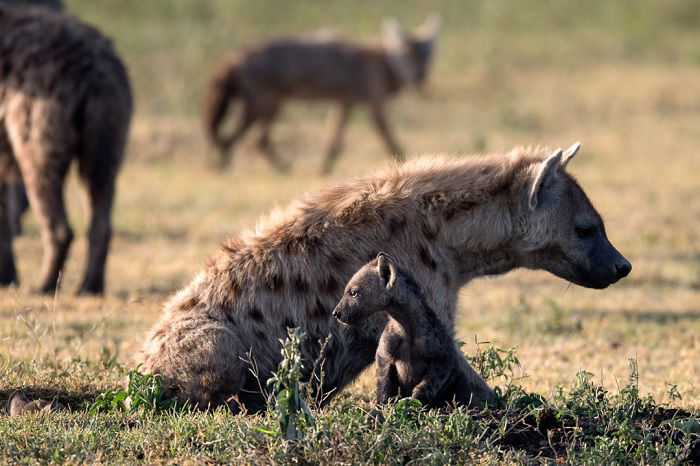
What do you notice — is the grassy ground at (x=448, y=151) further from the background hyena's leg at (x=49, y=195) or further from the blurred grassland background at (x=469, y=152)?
the background hyena's leg at (x=49, y=195)

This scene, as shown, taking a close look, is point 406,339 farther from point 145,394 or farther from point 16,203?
point 16,203

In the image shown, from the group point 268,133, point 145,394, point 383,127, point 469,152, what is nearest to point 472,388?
point 145,394

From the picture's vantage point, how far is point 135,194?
13547 millimetres

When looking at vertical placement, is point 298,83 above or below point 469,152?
above

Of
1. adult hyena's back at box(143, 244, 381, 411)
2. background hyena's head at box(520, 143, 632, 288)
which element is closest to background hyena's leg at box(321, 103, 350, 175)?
background hyena's head at box(520, 143, 632, 288)

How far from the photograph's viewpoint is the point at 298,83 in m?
16.1

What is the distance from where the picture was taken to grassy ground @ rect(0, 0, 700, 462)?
4.49 metres

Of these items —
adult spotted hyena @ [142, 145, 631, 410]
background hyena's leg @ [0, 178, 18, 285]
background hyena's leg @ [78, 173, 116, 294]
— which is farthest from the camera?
background hyena's leg @ [0, 178, 18, 285]

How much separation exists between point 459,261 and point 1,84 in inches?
169

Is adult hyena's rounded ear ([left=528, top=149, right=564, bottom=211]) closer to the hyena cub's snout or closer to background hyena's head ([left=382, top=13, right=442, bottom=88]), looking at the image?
the hyena cub's snout

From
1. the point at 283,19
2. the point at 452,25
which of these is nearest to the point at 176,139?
the point at 283,19

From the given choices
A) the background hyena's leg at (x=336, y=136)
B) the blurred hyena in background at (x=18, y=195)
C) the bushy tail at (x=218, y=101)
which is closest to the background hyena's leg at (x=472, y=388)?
the blurred hyena in background at (x=18, y=195)

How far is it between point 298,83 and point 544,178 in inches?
444

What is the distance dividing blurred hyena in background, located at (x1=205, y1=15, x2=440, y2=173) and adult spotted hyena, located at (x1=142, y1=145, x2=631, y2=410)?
10373 millimetres
